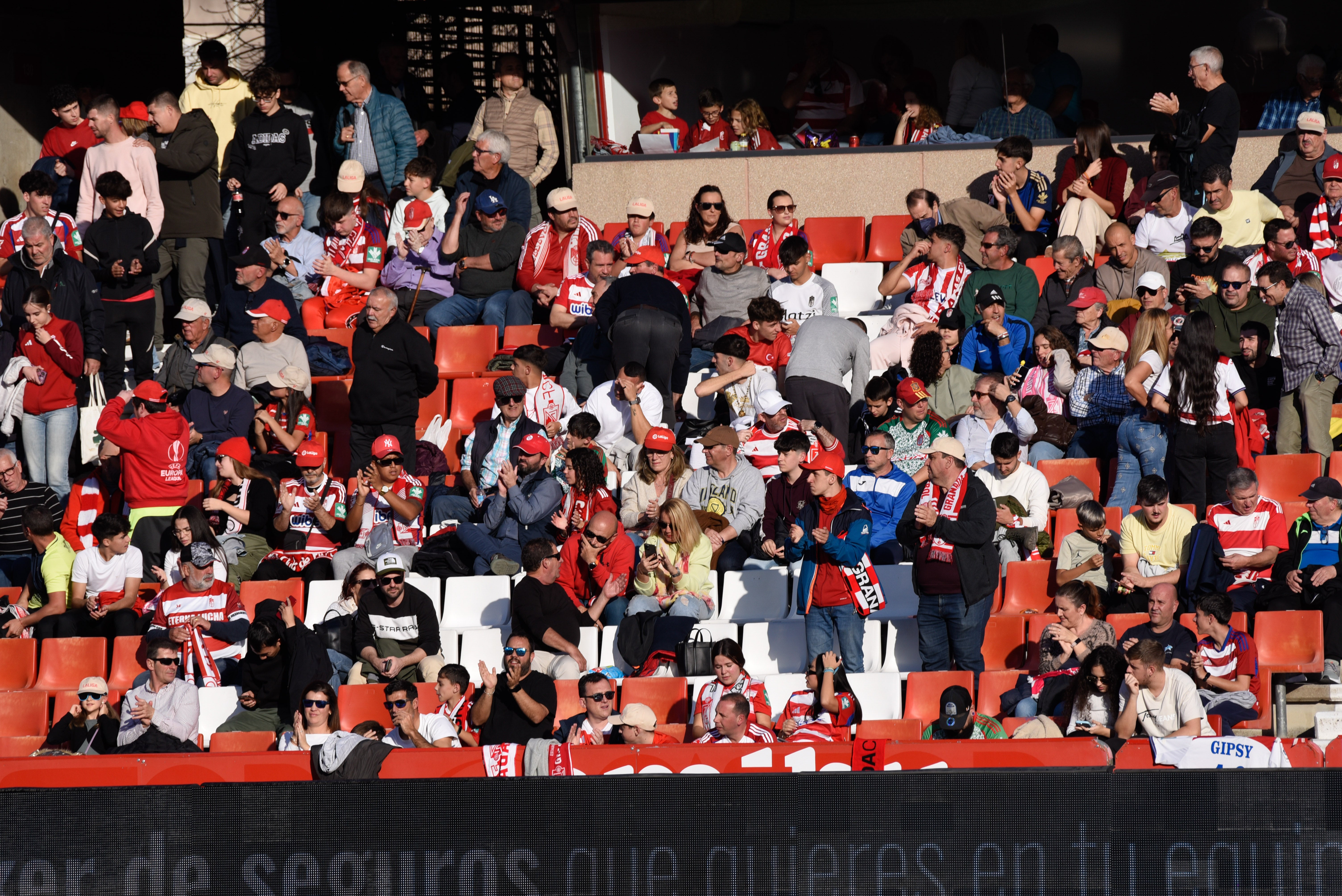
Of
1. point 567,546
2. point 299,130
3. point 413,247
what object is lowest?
point 567,546

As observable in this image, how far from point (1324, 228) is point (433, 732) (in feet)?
24.1

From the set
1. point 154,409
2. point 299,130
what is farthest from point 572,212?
point 154,409

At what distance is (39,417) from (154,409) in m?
1.03

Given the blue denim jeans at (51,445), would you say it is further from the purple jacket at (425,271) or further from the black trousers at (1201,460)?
the black trousers at (1201,460)

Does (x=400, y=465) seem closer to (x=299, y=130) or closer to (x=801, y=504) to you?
(x=801, y=504)

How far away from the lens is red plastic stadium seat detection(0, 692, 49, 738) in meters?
9.73

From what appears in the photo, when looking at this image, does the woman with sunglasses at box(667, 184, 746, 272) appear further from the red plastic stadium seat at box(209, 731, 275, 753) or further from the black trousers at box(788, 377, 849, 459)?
the red plastic stadium seat at box(209, 731, 275, 753)

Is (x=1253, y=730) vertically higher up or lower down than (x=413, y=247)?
lower down

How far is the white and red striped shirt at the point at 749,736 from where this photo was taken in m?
8.14

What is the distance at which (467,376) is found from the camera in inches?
491

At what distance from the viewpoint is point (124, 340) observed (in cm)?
1247

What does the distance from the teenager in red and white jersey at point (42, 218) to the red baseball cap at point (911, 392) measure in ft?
19.7

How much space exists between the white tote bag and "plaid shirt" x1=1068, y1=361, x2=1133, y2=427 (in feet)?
21.3

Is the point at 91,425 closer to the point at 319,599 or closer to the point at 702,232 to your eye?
the point at 319,599
